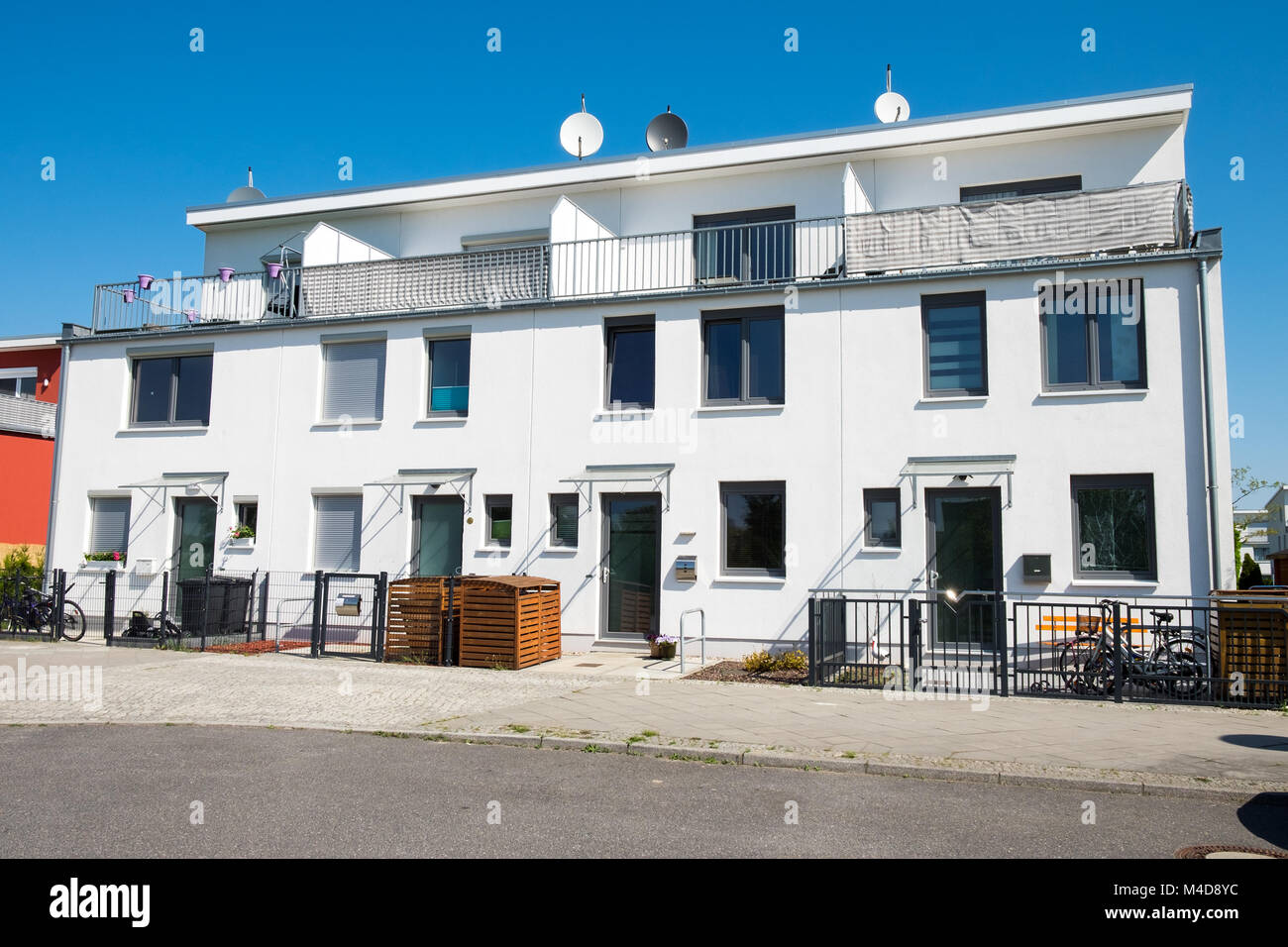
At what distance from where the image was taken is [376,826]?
5.71 m

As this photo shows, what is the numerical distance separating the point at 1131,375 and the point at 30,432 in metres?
25.9

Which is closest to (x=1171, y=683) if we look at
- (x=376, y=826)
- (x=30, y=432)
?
(x=376, y=826)

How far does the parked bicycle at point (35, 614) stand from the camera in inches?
650

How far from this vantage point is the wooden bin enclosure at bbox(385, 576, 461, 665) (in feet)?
45.0

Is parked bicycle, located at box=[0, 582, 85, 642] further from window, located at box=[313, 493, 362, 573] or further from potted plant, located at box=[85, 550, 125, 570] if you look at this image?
window, located at box=[313, 493, 362, 573]

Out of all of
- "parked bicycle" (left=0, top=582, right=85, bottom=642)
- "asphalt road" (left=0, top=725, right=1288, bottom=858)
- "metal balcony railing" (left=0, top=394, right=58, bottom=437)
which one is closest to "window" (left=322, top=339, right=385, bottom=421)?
"parked bicycle" (left=0, top=582, right=85, bottom=642)

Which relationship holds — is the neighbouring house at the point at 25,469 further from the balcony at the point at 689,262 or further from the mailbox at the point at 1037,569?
the mailbox at the point at 1037,569

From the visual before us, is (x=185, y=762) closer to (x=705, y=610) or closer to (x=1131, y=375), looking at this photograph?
(x=705, y=610)

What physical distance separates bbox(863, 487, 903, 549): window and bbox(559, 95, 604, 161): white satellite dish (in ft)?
36.7

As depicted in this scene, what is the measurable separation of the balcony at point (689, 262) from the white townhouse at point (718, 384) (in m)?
0.05

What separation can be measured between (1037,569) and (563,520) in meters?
7.29

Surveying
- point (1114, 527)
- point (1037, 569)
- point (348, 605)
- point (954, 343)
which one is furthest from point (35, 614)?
point (1114, 527)
